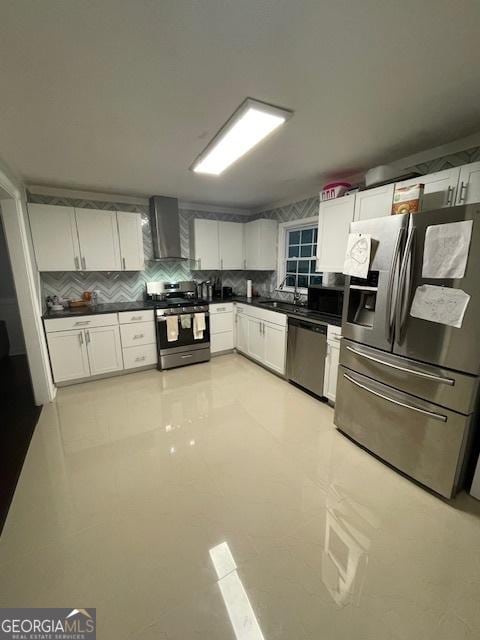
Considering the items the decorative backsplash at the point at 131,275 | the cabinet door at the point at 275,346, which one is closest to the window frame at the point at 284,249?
the decorative backsplash at the point at 131,275

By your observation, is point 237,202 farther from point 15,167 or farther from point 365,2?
Answer: point 365,2

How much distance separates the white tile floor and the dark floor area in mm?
71

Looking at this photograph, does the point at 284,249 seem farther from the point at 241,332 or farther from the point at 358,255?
the point at 358,255

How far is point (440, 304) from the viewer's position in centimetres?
163

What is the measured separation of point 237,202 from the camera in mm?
4250

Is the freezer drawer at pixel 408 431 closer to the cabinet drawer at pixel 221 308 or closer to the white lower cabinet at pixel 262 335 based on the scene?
the white lower cabinet at pixel 262 335

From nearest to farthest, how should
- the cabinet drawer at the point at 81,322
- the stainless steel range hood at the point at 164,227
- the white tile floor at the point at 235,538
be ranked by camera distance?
the white tile floor at the point at 235,538, the cabinet drawer at the point at 81,322, the stainless steel range hood at the point at 164,227

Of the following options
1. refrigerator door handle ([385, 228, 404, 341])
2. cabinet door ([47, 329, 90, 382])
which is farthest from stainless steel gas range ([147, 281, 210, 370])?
refrigerator door handle ([385, 228, 404, 341])

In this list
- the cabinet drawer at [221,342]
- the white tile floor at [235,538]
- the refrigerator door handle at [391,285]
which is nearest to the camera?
the white tile floor at [235,538]

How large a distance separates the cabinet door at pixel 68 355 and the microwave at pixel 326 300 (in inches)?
113

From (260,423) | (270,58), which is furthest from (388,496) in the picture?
(270,58)

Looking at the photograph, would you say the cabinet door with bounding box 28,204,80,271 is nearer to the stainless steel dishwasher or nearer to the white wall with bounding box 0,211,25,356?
the white wall with bounding box 0,211,25,356

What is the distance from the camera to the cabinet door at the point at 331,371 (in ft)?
8.81

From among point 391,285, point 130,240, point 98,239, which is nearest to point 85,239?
point 98,239
